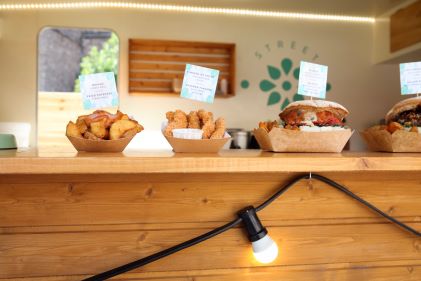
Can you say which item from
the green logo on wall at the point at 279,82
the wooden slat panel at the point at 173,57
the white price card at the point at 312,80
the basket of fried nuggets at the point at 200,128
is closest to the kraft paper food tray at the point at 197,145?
the basket of fried nuggets at the point at 200,128

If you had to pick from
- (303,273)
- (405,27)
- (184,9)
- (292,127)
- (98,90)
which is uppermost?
(184,9)

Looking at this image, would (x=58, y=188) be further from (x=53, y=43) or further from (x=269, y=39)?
(x=53, y=43)

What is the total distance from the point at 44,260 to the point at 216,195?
572mm

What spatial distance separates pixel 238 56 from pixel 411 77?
11.3 feet

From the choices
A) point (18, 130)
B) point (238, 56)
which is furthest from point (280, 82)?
point (18, 130)

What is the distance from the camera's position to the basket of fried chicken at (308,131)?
4.36 ft

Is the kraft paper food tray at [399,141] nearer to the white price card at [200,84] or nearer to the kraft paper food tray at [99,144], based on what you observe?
the white price card at [200,84]

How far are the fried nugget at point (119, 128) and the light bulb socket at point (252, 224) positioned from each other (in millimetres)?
443

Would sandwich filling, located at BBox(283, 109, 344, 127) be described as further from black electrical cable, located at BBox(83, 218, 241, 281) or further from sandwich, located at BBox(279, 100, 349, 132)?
black electrical cable, located at BBox(83, 218, 241, 281)

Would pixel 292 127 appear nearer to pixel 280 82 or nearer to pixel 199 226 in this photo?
pixel 199 226

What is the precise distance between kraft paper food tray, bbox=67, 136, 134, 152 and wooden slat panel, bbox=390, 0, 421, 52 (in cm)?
384

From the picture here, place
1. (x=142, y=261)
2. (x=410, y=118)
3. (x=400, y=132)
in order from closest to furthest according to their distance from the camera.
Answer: (x=142, y=261), (x=400, y=132), (x=410, y=118)

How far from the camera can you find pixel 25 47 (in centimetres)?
449

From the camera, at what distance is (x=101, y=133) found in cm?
123
